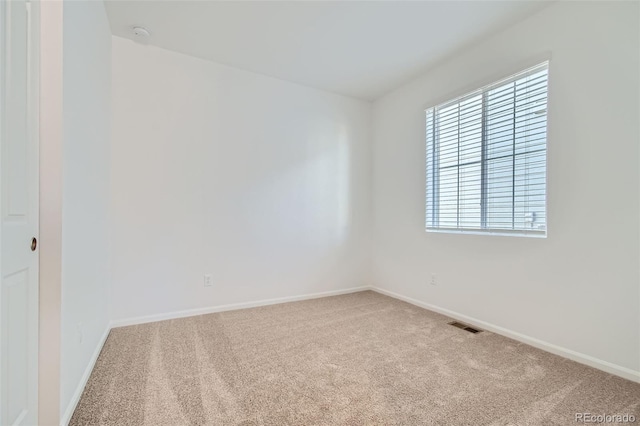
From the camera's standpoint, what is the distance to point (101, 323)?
2318mm

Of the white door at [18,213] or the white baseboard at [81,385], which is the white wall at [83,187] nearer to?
the white baseboard at [81,385]

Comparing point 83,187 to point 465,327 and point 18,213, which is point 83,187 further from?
point 465,327

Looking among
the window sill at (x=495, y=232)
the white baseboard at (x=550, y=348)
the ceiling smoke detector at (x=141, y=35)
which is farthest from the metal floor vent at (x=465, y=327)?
the ceiling smoke detector at (x=141, y=35)

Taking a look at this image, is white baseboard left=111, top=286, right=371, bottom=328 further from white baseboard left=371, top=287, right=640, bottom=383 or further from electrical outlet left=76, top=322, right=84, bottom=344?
white baseboard left=371, top=287, right=640, bottom=383

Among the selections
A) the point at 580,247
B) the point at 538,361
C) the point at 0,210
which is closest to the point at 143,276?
the point at 0,210

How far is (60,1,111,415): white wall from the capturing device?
1.50 meters

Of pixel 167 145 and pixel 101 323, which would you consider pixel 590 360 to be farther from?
pixel 167 145

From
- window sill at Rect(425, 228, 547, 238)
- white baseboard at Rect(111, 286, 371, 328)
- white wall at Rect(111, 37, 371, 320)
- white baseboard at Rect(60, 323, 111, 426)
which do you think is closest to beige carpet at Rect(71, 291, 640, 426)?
white baseboard at Rect(60, 323, 111, 426)

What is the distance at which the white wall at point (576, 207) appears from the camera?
191 cm

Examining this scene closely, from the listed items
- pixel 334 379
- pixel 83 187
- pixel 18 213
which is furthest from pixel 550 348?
pixel 83 187

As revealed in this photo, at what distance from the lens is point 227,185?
3215 millimetres

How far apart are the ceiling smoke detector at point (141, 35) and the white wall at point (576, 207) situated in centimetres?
299

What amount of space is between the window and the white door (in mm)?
3182

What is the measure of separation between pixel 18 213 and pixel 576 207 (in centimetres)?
325
